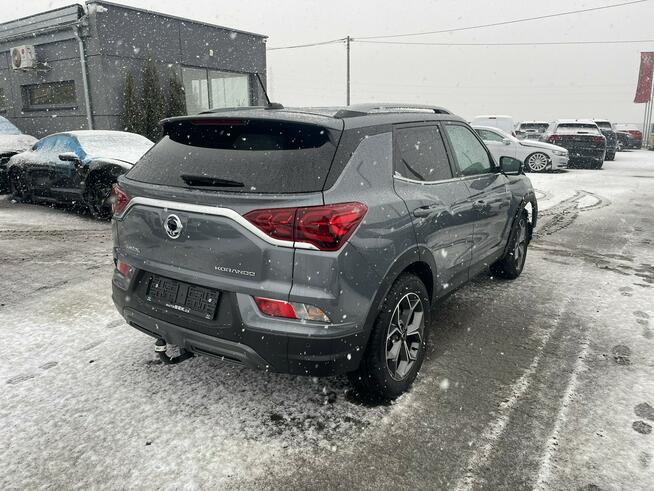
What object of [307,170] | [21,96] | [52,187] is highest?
[21,96]

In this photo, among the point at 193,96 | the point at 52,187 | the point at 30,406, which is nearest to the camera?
the point at 30,406

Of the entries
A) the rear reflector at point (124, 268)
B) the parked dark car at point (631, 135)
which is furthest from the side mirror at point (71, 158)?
the parked dark car at point (631, 135)

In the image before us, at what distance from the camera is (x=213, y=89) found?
1911 cm

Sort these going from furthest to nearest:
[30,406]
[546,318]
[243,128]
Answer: [546,318] < [30,406] < [243,128]

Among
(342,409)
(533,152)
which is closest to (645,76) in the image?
(533,152)

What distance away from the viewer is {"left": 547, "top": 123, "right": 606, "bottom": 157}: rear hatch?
18.4 m

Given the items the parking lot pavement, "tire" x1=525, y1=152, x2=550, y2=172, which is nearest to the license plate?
the parking lot pavement

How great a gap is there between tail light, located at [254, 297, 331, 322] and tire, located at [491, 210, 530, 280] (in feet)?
10.3

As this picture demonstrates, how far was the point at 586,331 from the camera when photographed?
4.02 meters

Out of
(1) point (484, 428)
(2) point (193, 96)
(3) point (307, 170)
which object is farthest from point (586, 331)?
(2) point (193, 96)

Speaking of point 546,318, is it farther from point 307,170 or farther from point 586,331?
point 307,170

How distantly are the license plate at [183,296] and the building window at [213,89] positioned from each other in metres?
16.4

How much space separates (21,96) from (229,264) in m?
20.3

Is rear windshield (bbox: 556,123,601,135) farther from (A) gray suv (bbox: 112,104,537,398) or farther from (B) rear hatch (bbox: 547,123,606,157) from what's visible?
(A) gray suv (bbox: 112,104,537,398)
